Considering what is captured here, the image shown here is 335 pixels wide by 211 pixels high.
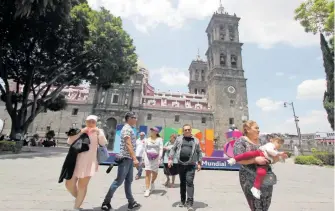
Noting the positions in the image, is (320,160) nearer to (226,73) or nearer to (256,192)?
(256,192)

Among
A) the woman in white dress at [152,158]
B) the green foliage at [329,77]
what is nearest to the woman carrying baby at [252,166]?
the woman in white dress at [152,158]

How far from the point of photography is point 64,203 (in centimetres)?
381

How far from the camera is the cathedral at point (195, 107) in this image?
35.9 meters

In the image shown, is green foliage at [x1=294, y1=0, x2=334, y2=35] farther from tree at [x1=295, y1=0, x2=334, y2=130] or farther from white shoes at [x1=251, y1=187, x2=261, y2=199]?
white shoes at [x1=251, y1=187, x2=261, y2=199]

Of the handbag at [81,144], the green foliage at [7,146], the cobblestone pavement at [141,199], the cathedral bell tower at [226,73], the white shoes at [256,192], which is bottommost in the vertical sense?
the cobblestone pavement at [141,199]

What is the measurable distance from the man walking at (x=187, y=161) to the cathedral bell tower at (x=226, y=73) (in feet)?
111

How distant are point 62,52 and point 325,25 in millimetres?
18742

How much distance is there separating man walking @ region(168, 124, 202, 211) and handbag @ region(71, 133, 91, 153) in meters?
1.75

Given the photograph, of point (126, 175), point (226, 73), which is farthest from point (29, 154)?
point (226, 73)

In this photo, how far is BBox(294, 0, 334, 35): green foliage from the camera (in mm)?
12453

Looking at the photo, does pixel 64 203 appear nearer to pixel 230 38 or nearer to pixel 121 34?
pixel 121 34

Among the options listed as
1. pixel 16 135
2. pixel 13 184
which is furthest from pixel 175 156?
pixel 16 135

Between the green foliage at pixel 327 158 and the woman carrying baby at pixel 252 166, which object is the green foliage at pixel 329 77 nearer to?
the green foliage at pixel 327 158

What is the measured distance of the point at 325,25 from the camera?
12352 millimetres
